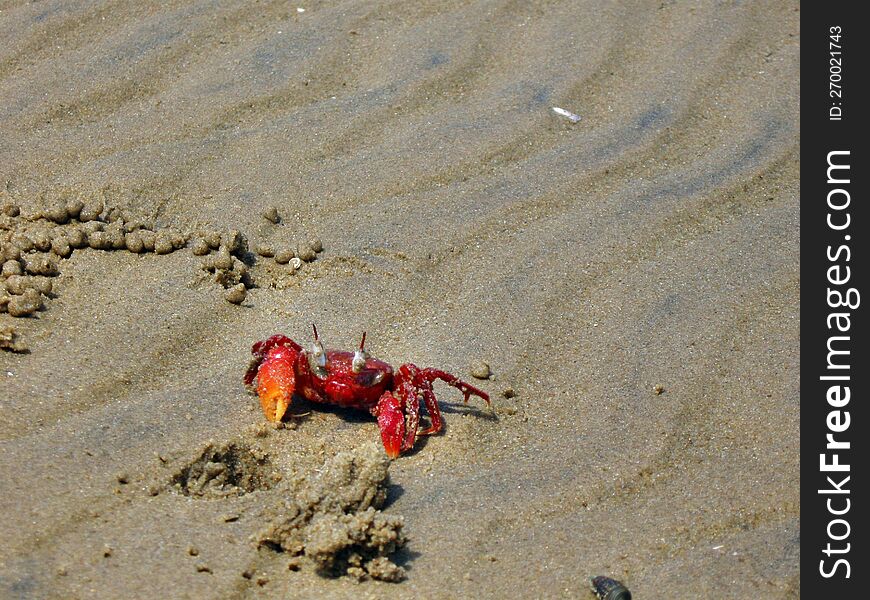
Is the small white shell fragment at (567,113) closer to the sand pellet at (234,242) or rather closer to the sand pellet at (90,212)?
the sand pellet at (234,242)

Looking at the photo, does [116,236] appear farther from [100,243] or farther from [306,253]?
[306,253]

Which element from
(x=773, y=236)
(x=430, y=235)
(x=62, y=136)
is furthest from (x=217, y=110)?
(x=773, y=236)

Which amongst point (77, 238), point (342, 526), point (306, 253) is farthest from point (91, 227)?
point (342, 526)

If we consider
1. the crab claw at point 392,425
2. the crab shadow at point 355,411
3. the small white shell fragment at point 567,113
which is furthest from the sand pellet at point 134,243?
the small white shell fragment at point 567,113

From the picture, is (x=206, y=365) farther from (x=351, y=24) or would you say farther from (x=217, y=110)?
(x=351, y=24)

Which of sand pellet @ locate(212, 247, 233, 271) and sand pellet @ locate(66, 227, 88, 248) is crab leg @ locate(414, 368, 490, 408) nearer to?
sand pellet @ locate(212, 247, 233, 271)

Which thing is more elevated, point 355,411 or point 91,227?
point 91,227

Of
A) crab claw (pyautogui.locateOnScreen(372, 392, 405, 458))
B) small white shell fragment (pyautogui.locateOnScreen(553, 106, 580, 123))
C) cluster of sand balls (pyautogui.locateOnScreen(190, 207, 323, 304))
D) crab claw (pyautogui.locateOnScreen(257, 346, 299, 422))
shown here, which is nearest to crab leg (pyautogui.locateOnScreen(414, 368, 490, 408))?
crab claw (pyautogui.locateOnScreen(372, 392, 405, 458))
